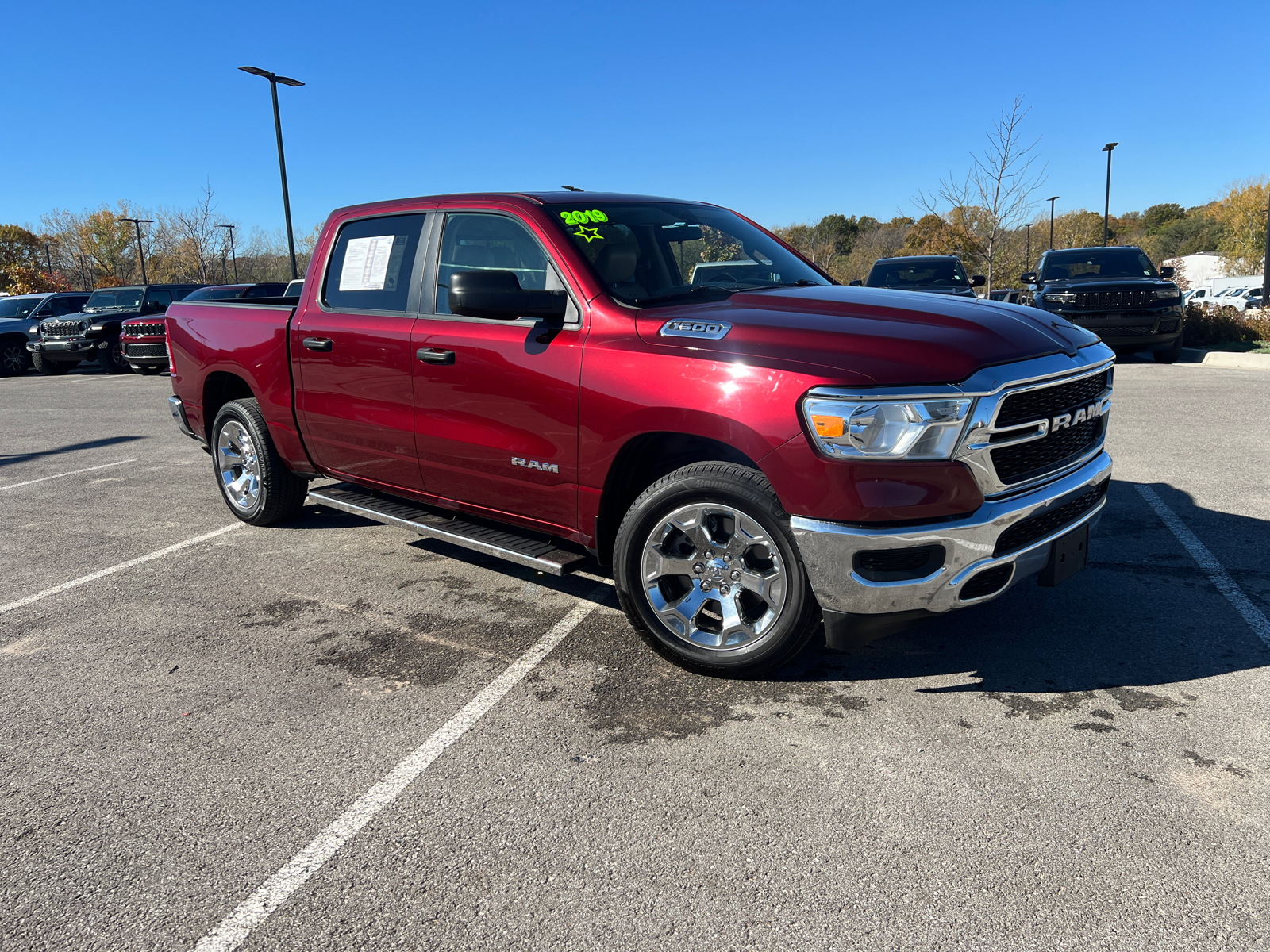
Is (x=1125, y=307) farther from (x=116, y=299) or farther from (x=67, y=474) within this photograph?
(x=116, y=299)

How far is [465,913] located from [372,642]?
6.45ft

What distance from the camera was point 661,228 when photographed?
438 centimetres

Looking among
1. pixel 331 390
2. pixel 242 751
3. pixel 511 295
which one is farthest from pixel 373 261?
pixel 242 751

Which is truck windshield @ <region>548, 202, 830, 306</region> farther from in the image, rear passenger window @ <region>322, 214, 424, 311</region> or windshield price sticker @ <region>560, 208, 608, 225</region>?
rear passenger window @ <region>322, 214, 424, 311</region>

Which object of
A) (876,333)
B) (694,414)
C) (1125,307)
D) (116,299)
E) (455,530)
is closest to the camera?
(876,333)

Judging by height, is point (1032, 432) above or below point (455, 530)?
above

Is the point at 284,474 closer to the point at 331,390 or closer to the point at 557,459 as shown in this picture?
the point at 331,390

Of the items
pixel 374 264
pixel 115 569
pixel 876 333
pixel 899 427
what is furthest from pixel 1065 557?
pixel 115 569

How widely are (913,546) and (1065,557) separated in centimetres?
82

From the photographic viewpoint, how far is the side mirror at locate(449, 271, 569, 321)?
3.64 metres

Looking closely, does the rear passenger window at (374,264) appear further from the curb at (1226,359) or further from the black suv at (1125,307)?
the curb at (1226,359)

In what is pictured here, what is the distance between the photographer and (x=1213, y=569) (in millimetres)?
4625

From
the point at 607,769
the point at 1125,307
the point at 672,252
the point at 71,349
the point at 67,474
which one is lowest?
the point at 607,769

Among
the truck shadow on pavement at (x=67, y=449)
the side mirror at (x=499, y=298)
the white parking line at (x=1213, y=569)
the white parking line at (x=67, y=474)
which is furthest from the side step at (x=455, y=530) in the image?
the truck shadow on pavement at (x=67, y=449)
